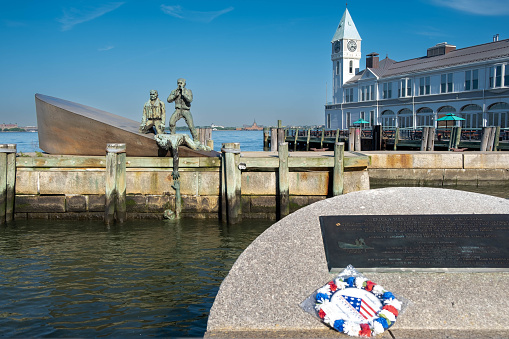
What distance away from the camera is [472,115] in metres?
35.6

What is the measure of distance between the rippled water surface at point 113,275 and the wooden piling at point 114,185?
0.42 meters

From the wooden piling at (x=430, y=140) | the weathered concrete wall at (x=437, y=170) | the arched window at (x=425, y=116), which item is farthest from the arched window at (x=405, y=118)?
the weathered concrete wall at (x=437, y=170)

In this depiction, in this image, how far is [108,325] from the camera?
5.28m

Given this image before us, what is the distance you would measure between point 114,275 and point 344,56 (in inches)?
2027

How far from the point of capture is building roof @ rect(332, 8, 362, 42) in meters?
55.5

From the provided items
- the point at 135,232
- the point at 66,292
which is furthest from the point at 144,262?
the point at 135,232

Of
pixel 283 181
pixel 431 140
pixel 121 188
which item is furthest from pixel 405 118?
pixel 121 188

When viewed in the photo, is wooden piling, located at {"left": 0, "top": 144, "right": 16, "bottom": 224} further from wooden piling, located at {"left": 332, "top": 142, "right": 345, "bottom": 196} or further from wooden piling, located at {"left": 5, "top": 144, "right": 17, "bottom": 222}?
wooden piling, located at {"left": 332, "top": 142, "right": 345, "bottom": 196}

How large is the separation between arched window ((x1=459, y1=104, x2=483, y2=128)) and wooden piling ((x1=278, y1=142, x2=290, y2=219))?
29.0 m

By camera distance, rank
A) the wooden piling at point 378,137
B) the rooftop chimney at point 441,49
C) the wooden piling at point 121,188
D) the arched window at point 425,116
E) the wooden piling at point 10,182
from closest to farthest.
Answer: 1. the wooden piling at point 121,188
2. the wooden piling at point 10,182
3. the wooden piling at point 378,137
4. the arched window at point 425,116
5. the rooftop chimney at point 441,49

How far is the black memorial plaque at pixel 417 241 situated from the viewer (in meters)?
4.04

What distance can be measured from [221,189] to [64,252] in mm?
3918

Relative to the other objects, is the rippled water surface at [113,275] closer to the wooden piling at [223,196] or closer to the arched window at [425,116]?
the wooden piling at [223,196]

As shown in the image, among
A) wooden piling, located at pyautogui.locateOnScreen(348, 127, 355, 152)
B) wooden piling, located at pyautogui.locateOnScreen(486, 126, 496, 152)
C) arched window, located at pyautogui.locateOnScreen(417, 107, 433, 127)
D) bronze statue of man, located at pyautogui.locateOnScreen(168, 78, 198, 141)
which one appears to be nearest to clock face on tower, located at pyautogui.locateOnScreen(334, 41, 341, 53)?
arched window, located at pyautogui.locateOnScreen(417, 107, 433, 127)
